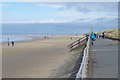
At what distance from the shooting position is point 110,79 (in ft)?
39.8

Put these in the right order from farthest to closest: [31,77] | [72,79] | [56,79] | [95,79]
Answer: [31,77] → [56,79] → [72,79] → [95,79]

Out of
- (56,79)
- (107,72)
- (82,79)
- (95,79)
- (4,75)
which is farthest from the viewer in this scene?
(4,75)

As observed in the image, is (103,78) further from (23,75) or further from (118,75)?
(23,75)

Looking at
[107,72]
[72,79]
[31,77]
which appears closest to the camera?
[72,79]

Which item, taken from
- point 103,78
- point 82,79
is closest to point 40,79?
point 103,78

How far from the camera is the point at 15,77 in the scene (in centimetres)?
1770

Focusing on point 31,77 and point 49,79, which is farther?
point 31,77

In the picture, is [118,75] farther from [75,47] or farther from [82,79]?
[75,47]

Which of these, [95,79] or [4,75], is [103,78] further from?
[4,75]

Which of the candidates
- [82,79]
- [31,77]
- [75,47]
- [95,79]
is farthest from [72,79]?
[75,47]

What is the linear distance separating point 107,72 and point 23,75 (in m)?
5.84

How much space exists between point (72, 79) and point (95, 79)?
117 cm

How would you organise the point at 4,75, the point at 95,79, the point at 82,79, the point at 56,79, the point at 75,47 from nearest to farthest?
the point at 82,79
the point at 95,79
the point at 56,79
the point at 4,75
the point at 75,47

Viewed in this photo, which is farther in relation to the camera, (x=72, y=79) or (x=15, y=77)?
(x=15, y=77)
